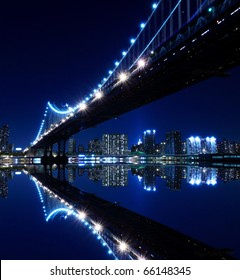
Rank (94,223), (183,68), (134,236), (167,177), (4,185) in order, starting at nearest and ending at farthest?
(134,236) → (94,223) → (4,185) → (167,177) → (183,68)

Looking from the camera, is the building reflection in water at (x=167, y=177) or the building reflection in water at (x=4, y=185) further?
the building reflection in water at (x=167, y=177)

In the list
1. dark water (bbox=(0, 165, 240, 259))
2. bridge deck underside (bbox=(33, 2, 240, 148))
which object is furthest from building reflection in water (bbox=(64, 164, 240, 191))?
bridge deck underside (bbox=(33, 2, 240, 148))

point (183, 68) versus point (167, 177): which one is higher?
point (183, 68)

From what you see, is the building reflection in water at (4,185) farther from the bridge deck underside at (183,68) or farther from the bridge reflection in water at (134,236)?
the bridge deck underside at (183,68)

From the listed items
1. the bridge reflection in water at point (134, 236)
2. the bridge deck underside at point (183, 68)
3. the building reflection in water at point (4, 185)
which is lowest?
the bridge reflection in water at point (134, 236)

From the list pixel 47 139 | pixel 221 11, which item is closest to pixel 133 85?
pixel 221 11

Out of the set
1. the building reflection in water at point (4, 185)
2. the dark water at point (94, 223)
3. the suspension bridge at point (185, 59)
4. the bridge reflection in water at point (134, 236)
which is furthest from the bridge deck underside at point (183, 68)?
the bridge reflection in water at point (134, 236)

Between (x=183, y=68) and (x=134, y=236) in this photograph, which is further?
(x=183, y=68)

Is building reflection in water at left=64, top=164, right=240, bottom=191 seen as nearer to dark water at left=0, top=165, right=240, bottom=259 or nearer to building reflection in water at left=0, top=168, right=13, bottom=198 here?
building reflection in water at left=0, top=168, right=13, bottom=198

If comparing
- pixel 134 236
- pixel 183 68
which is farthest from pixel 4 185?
pixel 183 68

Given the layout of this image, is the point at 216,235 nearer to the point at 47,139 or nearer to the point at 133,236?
the point at 133,236

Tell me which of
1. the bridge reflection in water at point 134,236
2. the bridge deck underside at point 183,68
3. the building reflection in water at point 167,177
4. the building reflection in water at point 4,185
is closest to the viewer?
the bridge reflection in water at point 134,236

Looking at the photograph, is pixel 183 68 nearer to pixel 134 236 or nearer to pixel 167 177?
pixel 167 177

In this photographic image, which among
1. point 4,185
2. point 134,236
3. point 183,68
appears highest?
point 183,68
